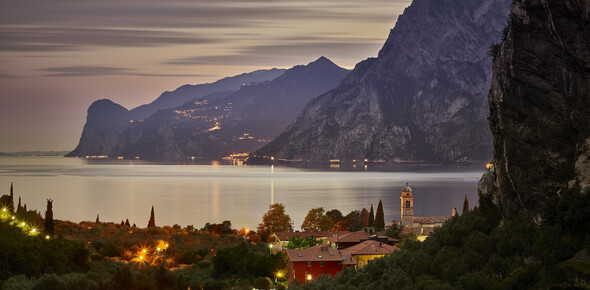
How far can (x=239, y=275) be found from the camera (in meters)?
64.5

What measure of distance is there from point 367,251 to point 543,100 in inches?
1365

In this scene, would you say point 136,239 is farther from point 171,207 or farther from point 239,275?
point 171,207

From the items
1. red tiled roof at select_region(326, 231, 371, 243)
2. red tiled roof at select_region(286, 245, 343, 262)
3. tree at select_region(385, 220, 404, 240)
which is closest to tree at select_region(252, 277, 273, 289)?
red tiled roof at select_region(286, 245, 343, 262)

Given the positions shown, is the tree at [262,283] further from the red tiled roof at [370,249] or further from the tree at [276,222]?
the tree at [276,222]

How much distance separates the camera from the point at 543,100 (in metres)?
40.0

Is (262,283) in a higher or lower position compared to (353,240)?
lower

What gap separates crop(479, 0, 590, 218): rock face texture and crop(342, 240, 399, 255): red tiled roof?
28136 mm

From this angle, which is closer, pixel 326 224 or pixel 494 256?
pixel 494 256

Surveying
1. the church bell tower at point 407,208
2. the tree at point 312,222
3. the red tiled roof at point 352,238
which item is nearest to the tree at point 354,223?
the tree at point 312,222

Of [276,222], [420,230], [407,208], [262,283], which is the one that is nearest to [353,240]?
[420,230]

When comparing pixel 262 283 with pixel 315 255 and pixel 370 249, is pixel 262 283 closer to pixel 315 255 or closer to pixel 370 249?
pixel 315 255

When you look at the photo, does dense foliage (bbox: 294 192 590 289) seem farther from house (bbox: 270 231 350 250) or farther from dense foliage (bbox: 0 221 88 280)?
house (bbox: 270 231 350 250)

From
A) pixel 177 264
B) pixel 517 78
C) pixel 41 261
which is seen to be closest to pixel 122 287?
pixel 41 261

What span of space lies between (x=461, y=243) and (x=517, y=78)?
11.8m
